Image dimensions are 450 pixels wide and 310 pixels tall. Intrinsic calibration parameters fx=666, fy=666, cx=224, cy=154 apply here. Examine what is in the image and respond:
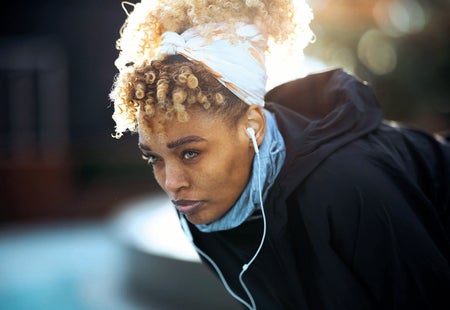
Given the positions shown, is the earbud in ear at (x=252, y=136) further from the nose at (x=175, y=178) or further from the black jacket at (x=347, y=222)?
the nose at (x=175, y=178)

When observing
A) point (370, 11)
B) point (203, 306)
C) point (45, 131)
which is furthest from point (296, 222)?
point (45, 131)

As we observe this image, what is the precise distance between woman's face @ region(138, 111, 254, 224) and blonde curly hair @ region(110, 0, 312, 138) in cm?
7

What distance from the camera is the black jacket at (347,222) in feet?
7.02

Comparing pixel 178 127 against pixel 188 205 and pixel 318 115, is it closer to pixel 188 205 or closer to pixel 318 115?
pixel 188 205

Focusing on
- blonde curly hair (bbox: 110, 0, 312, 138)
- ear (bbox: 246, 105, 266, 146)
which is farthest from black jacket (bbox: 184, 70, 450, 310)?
blonde curly hair (bbox: 110, 0, 312, 138)

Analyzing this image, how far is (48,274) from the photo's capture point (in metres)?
7.53

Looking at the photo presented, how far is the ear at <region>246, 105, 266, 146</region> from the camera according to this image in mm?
2367

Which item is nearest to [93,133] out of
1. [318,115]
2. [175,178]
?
[318,115]

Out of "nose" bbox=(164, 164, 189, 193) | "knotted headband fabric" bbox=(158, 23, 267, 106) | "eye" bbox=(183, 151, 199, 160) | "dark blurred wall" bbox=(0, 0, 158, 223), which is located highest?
"knotted headband fabric" bbox=(158, 23, 267, 106)

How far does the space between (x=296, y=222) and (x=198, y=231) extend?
1.88ft

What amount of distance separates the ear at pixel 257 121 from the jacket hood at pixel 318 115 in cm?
12

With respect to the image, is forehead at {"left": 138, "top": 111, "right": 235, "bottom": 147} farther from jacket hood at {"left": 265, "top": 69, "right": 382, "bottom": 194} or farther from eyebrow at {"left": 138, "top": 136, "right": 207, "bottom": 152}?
jacket hood at {"left": 265, "top": 69, "right": 382, "bottom": 194}

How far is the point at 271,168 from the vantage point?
243 centimetres

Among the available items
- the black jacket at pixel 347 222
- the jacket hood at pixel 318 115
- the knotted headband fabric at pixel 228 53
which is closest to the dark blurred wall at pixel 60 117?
the jacket hood at pixel 318 115
